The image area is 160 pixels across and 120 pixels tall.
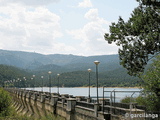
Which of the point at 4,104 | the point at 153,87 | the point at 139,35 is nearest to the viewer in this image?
the point at 153,87

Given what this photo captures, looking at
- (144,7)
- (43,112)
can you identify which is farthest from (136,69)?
(43,112)

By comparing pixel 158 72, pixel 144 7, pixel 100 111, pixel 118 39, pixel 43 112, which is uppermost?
pixel 144 7

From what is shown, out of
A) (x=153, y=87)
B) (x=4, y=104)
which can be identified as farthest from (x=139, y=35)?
(x=4, y=104)

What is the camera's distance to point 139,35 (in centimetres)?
2855

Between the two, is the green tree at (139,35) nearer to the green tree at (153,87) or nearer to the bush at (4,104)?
the green tree at (153,87)

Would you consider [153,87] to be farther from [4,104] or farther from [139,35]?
[4,104]

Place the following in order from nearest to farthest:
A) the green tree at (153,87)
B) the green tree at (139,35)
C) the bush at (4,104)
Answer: the green tree at (153,87), the green tree at (139,35), the bush at (4,104)

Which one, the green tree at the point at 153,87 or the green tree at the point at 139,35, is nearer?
the green tree at the point at 153,87

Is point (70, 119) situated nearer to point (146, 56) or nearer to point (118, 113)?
point (118, 113)

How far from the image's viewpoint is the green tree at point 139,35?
26.3m

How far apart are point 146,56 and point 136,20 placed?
13.4 feet

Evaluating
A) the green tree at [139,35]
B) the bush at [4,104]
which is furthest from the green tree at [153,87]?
the bush at [4,104]

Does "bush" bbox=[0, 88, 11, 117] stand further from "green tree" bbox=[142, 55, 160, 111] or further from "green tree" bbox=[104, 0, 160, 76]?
"green tree" bbox=[142, 55, 160, 111]

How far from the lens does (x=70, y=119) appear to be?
82.9 feet
